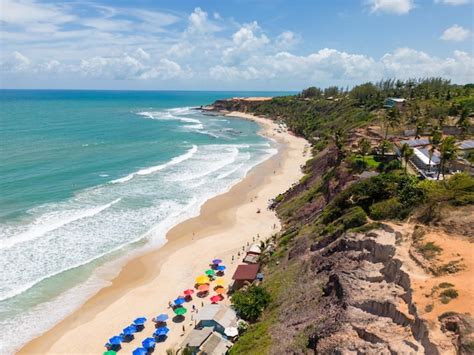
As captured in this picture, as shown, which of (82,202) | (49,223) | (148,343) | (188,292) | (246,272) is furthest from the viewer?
(82,202)

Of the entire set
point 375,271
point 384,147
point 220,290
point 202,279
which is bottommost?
point 220,290

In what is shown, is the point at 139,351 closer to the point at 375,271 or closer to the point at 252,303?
the point at 252,303

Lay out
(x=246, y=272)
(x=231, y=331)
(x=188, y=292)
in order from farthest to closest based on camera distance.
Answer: (x=246, y=272) < (x=188, y=292) < (x=231, y=331)

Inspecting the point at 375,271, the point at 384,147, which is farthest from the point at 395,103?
the point at 375,271

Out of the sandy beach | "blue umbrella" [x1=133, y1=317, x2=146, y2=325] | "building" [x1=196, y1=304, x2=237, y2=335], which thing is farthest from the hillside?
"blue umbrella" [x1=133, y1=317, x2=146, y2=325]

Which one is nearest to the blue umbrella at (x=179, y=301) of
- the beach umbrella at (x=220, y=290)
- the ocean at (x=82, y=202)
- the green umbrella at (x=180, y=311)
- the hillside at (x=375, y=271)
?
the green umbrella at (x=180, y=311)

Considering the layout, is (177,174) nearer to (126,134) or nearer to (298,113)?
(126,134)

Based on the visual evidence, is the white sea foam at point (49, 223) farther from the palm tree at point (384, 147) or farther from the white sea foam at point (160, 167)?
the palm tree at point (384, 147)
